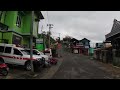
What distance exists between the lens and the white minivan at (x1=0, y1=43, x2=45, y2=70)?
16.8m

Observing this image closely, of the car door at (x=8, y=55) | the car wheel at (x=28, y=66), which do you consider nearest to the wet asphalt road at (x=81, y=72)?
the car wheel at (x=28, y=66)

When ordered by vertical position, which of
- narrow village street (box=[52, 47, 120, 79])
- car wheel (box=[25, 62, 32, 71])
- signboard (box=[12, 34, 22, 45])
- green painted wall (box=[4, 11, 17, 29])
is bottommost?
narrow village street (box=[52, 47, 120, 79])

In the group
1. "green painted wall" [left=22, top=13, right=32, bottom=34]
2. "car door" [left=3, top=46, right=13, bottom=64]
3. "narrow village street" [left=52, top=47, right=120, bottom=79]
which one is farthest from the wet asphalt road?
"green painted wall" [left=22, top=13, right=32, bottom=34]

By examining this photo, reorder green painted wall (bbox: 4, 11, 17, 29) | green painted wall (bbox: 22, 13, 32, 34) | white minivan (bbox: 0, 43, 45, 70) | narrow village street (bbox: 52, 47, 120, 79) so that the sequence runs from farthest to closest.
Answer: green painted wall (bbox: 22, 13, 32, 34)
green painted wall (bbox: 4, 11, 17, 29)
white minivan (bbox: 0, 43, 45, 70)
narrow village street (bbox: 52, 47, 120, 79)

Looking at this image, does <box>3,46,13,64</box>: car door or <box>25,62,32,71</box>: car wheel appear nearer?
<box>25,62,32,71</box>: car wheel

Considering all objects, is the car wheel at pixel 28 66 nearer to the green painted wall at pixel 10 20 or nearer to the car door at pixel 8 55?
the car door at pixel 8 55

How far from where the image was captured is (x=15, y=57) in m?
16.9

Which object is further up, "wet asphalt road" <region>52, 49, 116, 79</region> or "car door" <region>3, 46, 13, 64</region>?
"car door" <region>3, 46, 13, 64</region>

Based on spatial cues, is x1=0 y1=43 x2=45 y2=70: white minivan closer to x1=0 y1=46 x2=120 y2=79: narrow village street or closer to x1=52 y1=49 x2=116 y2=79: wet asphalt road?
x1=0 y1=46 x2=120 y2=79: narrow village street

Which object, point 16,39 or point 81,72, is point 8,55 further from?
point 81,72
